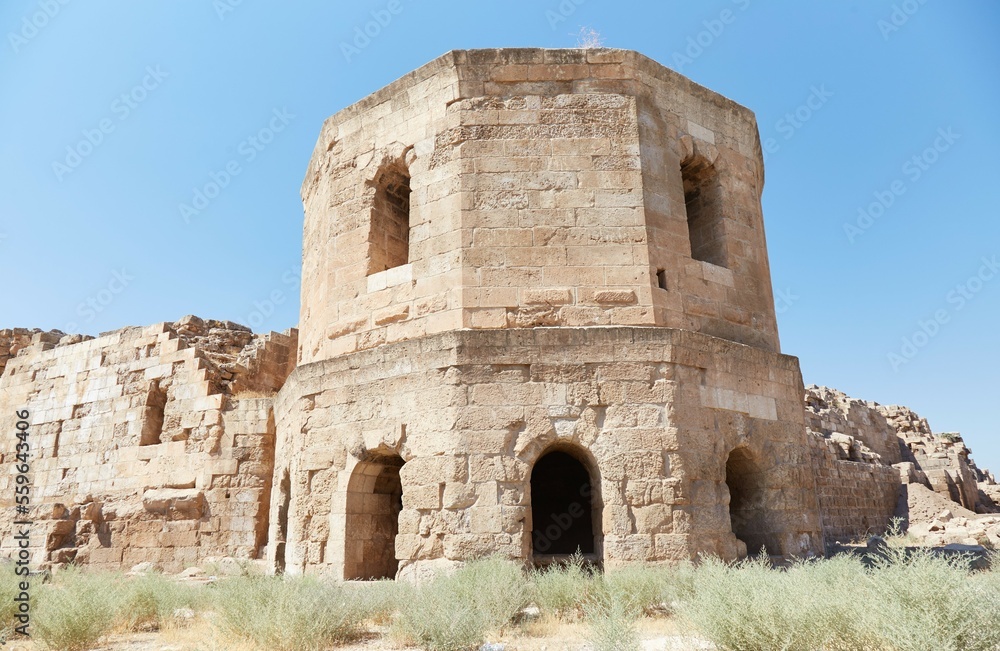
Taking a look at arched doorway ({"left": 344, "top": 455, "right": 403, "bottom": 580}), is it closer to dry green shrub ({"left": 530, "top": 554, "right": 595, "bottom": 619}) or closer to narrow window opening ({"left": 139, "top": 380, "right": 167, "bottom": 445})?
dry green shrub ({"left": 530, "top": 554, "right": 595, "bottom": 619})

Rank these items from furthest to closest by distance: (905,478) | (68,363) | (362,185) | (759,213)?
(905,478) → (68,363) → (759,213) → (362,185)

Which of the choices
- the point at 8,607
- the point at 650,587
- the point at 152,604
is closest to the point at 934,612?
the point at 650,587

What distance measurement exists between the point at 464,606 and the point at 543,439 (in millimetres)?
2066

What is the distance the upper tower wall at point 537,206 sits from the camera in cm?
734

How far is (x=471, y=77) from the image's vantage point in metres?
7.94

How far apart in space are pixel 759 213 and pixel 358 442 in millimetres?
5906

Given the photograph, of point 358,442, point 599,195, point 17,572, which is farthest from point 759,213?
point 17,572

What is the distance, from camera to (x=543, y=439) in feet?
22.2

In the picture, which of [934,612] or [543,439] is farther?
[543,439]

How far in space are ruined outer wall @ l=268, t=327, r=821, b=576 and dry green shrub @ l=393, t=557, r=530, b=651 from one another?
1.81ft

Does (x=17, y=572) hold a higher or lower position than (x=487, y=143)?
lower

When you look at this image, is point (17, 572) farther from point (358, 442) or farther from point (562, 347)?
point (562, 347)

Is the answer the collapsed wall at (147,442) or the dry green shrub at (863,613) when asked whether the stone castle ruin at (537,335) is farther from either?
the collapsed wall at (147,442)

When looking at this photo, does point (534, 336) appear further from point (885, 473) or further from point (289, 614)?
point (885, 473)
